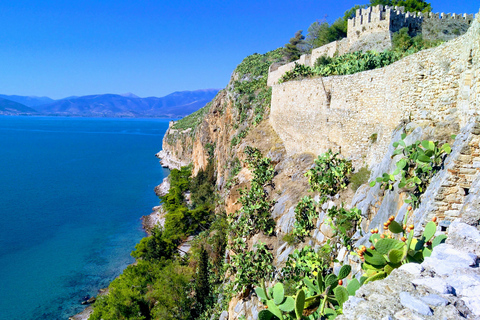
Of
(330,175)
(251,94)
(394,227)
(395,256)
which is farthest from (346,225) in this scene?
(251,94)

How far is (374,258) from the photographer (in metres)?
4.82

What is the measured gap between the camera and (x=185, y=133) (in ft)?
297

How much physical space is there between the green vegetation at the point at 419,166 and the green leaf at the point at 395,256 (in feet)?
9.96

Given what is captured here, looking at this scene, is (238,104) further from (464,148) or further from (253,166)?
(464,148)

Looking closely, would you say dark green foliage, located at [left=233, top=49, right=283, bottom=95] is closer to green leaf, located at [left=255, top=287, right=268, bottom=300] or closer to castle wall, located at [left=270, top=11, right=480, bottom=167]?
castle wall, located at [left=270, top=11, right=480, bottom=167]

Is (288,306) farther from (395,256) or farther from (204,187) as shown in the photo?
(204,187)

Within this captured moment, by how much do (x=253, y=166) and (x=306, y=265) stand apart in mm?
13006

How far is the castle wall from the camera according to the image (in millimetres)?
7746

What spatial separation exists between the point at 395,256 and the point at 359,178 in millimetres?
8616

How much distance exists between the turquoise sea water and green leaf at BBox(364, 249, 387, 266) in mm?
32898

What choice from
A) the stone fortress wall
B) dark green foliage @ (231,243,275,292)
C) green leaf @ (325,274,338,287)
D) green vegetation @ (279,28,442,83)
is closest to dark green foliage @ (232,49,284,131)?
green vegetation @ (279,28,442,83)

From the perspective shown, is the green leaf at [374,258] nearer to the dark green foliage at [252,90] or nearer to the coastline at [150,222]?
the dark green foliage at [252,90]

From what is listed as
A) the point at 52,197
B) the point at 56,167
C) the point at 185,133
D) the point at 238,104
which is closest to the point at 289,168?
the point at 238,104

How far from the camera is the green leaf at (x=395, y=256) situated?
4625mm
